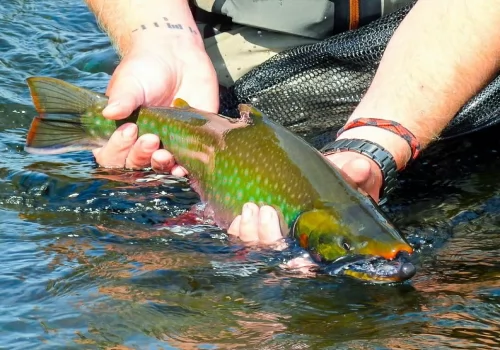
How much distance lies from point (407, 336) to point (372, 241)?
1.00 feet

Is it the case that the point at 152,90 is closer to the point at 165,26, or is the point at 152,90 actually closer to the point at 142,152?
the point at 142,152

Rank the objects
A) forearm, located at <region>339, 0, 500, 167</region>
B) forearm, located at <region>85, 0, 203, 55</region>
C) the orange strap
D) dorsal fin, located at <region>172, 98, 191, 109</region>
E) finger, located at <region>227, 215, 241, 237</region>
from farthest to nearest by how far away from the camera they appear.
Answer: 1. the orange strap
2. forearm, located at <region>85, 0, 203, 55</region>
3. dorsal fin, located at <region>172, 98, 191, 109</region>
4. forearm, located at <region>339, 0, 500, 167</region>
5. finger, located at <region>227, 215, 241, 237</region>

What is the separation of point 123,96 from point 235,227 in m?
0.77

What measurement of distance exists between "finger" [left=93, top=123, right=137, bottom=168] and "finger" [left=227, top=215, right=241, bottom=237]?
2.25 ft

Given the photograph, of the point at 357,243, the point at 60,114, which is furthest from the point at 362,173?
the point at 60,114

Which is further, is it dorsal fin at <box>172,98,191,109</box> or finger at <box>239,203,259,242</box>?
dorsal fin at <box>172,98,191,109</box>

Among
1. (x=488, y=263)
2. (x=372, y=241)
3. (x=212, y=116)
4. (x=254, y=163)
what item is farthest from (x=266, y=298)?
(x=212, y=116)

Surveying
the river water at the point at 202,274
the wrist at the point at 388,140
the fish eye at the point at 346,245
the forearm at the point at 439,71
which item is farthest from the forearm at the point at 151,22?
the fish eye at the point at 346,245

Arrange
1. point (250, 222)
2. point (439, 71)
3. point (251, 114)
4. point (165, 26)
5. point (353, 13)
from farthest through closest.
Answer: point (353, 13) < point (165, 26) < point (439, 71) < point (251, 114) < point (250, 222)

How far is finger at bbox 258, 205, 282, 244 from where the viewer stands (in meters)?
2.68

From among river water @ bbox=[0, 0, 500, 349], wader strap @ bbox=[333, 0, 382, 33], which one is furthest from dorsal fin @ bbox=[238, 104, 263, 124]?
wader strap @ bbox=[333, 0, 382, 33]

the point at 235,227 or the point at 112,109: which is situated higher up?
the point at 112,109

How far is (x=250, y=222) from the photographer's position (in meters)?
2.75

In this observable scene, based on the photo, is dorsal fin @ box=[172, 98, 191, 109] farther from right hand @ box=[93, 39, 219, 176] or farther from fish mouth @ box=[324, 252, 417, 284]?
fish mouth @ box=[324, 252, 417, 284]
